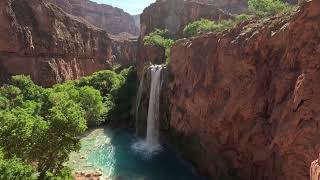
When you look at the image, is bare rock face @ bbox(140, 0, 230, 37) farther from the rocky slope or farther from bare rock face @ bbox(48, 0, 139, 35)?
bare rock face @ bbox(48, 0, 139, 35)

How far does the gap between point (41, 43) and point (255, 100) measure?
4424cm

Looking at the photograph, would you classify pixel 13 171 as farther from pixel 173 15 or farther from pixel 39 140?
pixel 173 15

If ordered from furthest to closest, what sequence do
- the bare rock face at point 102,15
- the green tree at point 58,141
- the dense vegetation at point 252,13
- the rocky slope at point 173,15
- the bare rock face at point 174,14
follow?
the bare rock face at point 102,15
the bare rock face at point 174,14
the rocky slope at point 173,15
the dense vegetation at point 252,13
the green tree at point 58,141

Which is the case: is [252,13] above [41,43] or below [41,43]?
above

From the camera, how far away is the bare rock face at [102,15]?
5283 inches

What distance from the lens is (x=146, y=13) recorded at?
7406cm

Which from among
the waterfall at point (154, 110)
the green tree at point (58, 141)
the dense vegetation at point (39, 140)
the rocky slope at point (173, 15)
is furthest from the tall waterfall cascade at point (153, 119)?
the rocky slope at point (173, 15)

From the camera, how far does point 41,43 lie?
57312mm

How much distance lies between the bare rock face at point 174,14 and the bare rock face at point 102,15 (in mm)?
62493

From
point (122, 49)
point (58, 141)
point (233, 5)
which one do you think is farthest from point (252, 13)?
point (122, 49)

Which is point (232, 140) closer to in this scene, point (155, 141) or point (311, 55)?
point (311, 55)

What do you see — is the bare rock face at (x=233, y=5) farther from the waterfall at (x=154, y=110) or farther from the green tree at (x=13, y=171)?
the green tree at (x=13, y=171)

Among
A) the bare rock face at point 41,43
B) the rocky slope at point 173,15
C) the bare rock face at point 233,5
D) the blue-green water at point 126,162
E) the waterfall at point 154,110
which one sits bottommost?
the blue-green water at point 126,162

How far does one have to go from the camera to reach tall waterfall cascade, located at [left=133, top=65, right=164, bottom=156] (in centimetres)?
3553
